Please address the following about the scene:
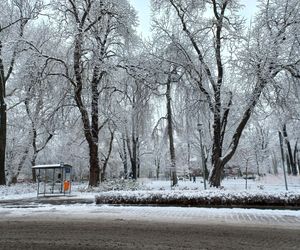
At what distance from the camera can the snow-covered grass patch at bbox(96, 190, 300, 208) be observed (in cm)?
1165

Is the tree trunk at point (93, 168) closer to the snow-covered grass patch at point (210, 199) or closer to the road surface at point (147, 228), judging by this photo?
the snow-covered grass patch at point (210, 199)

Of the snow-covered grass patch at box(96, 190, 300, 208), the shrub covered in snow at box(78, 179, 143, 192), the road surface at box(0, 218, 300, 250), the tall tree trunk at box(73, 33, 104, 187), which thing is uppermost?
the tall tree trunk at box(73, 33, 104, 187)

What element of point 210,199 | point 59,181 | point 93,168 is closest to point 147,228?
point 210,199

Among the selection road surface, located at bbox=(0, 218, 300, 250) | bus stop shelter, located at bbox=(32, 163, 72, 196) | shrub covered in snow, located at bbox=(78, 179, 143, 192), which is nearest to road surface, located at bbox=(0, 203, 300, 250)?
road surface, located at bbox=(0, 218, 300, 250)

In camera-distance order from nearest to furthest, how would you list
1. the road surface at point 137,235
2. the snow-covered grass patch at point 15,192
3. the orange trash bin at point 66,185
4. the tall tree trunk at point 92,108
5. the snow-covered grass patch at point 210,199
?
the road surface at point 137,235, the snow-covered grass patch at point 210,199, the snow-covered grass patch at point 15,192, the orange trash bin at point 66,185, the tall tree trunk at point 92,108

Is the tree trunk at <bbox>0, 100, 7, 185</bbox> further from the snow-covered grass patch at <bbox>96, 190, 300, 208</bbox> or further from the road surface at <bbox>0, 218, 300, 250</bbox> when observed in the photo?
the road surface at <bbox>0, 218, 300, 250</bbox>

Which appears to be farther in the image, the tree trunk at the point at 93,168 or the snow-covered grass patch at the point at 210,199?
the tree trunk at the point at 93,168

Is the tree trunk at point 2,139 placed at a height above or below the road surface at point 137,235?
above

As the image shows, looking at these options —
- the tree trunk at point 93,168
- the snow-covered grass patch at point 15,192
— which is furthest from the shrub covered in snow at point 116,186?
the snow-covered grass patch at point 15,192

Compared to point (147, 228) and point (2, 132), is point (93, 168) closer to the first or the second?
point (2, 132)

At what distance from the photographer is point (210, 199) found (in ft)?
39.7

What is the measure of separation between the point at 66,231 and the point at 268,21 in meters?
15.2

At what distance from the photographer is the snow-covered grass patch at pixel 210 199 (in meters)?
11.6

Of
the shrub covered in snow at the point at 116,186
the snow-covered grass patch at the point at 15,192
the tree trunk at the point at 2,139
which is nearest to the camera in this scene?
the shrub covered in snow at the point at 116,186
